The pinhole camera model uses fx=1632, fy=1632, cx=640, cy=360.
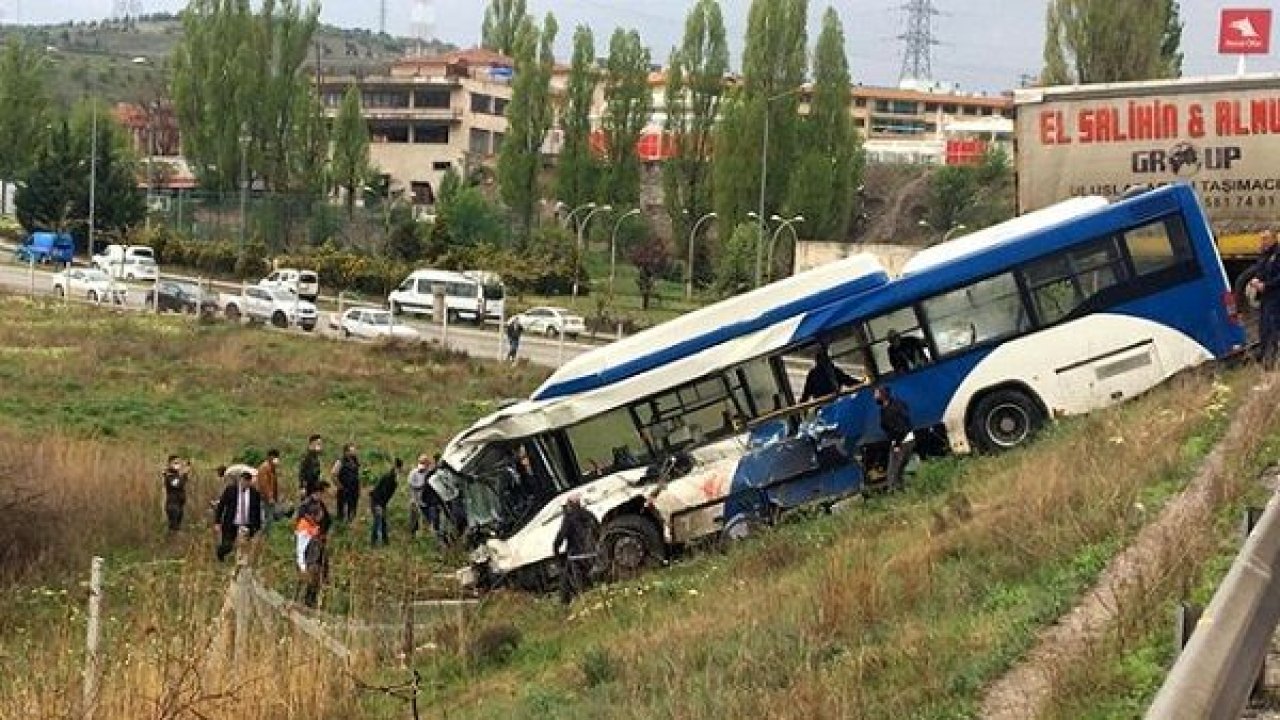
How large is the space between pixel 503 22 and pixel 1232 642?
339 ft

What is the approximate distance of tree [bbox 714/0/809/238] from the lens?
7112 centimetres

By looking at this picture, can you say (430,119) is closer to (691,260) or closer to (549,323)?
(691,260)

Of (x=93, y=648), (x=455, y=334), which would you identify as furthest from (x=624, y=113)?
(x=93, y=648)

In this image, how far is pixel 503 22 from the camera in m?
105

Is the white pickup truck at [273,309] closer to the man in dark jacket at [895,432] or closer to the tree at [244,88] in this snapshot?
the tree at [244,88]

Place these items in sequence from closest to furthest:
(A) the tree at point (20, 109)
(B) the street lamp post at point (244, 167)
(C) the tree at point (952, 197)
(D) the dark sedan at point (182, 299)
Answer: (D) the dark sedan at point (182, 299)
(B) the street lamp post at point (244, 167)
(C) the tree at point (952, 197)
(A) the tree at point (20, 109)

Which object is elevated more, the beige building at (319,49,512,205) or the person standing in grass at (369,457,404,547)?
the beige building at (319,49,512,205)

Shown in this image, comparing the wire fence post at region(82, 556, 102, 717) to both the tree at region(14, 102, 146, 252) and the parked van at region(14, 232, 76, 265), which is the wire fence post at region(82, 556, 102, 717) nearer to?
the parked van at region(14, 232, 76, 265)

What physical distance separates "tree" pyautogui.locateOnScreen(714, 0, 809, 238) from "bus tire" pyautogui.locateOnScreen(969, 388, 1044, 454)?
51.1 m

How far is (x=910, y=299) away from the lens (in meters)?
19.5

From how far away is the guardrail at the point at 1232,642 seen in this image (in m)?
4.25

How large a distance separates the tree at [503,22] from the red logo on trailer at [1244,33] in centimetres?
6690

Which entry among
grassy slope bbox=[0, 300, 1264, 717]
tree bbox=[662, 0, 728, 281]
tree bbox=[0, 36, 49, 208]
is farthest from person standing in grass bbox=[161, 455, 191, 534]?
tree bbox=[0, 36, 49, 208]

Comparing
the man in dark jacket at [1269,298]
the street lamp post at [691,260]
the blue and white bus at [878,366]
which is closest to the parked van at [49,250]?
the street lamp post at [691,260]
